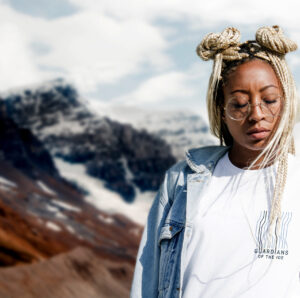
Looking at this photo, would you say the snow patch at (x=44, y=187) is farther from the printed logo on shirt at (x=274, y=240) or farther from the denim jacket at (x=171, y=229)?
the printed logo on shirt at (x=274, y=240)

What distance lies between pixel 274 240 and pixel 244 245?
0.10 meters

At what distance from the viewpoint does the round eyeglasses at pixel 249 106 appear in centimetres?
184

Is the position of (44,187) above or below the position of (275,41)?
above

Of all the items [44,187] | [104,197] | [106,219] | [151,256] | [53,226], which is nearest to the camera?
[151,256]

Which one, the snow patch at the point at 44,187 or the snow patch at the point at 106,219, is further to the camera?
the snow patch at the point at 106,219

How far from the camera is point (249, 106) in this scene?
1859 millimetres

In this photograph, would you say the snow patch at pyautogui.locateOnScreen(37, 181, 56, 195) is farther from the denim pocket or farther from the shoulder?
the denim pocket

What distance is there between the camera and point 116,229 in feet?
79.7

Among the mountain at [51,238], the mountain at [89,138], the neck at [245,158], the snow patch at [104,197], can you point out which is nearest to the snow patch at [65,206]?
the mountain at [51,238]

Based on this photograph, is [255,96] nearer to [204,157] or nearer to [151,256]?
[204,157]

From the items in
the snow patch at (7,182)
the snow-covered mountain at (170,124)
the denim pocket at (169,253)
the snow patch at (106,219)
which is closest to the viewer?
the denim pocket at (169,253)

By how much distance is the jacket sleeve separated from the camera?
187 centimetres

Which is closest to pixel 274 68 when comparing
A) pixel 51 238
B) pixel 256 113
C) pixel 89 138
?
pixel 256 113

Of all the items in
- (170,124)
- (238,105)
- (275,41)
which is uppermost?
(170,124)
